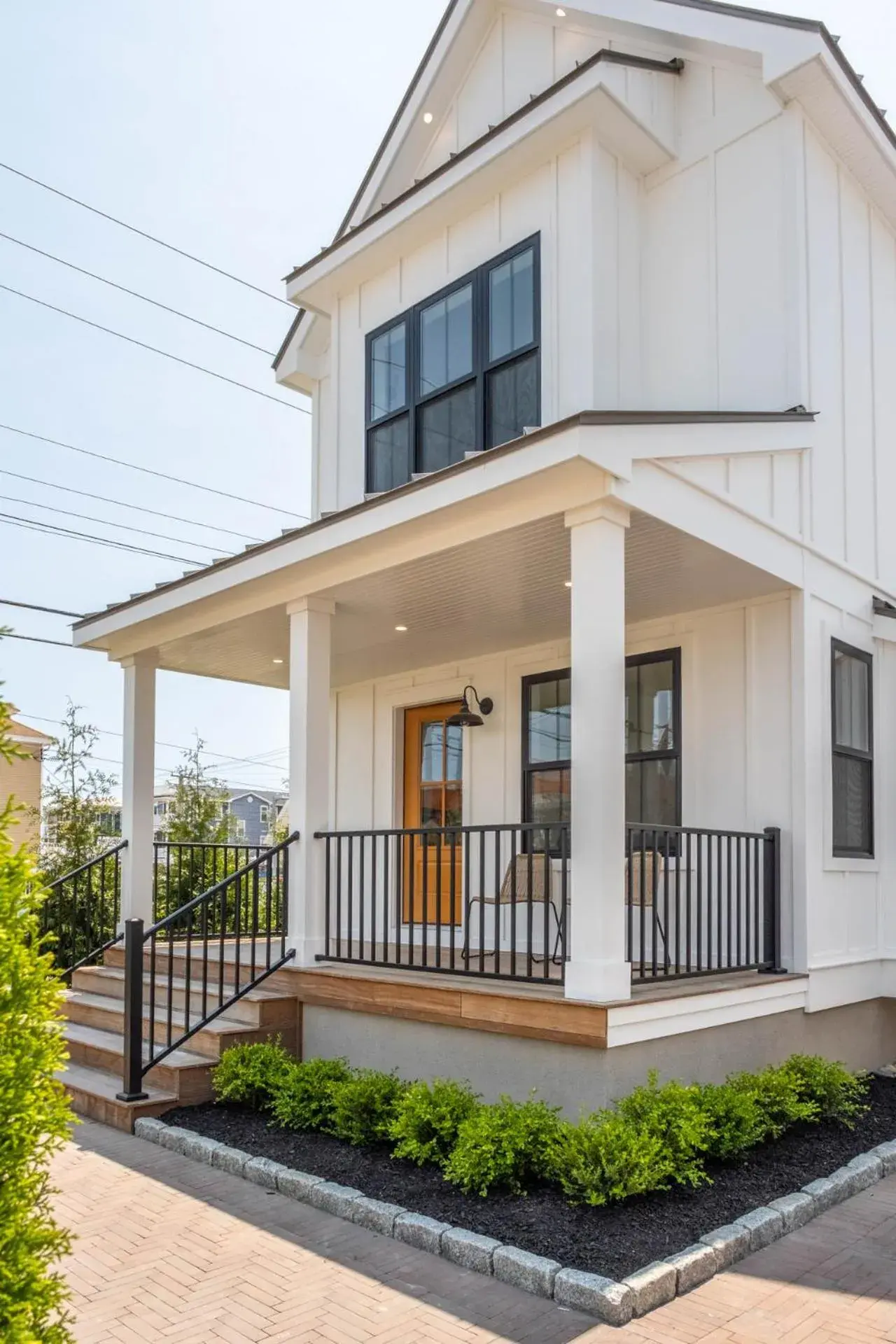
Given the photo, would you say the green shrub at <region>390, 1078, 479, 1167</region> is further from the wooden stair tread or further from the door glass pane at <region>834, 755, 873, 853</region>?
the door glass pane at <region>834, 755, 873, 853</region>

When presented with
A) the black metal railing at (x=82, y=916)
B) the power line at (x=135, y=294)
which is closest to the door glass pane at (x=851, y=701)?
the black metal railing at (x=82, y=916)

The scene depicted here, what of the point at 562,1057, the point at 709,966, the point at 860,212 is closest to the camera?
the point at 562,1057

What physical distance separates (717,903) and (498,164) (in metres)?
5.08

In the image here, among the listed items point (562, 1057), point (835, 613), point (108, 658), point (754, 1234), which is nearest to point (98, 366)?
point (108, 658)

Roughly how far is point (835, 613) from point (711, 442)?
6.32ft

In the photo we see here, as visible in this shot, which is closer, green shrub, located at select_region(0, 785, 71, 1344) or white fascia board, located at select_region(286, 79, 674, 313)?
green shrub, located at select_region(0, 785, 71, 1344)

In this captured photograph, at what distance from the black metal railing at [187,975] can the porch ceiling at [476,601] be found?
1745 mm

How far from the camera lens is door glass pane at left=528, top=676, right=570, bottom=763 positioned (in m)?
8.28

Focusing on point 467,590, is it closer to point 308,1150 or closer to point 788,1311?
point 308,1150

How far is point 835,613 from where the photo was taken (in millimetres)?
7211

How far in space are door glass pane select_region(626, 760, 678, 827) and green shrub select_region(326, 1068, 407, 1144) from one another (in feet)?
8.77

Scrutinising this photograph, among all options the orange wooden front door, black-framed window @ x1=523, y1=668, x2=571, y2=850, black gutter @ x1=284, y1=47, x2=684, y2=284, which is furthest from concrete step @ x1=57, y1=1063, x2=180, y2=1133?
black gutter @ x1=284, y1=47, x2=684, y2=284

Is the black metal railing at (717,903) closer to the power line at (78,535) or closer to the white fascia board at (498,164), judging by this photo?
the white fascia board at (498,164)

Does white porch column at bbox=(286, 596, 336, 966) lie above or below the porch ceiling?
below
